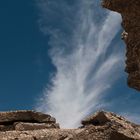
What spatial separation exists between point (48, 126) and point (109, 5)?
9.82m

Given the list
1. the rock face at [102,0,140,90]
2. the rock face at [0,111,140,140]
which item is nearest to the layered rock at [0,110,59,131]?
the rock face at [0,111,140,140]

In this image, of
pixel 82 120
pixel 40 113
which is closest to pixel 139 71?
pixel 82 120

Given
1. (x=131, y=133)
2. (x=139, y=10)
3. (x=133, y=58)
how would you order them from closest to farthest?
(x=139, y=10) < (x=133, y=58) < (x=131, y=133)

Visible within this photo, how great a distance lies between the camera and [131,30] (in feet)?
42.7

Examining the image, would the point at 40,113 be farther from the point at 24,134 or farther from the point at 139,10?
the point at 139,10

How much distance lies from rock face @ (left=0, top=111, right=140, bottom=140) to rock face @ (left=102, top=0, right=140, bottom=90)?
1848mm

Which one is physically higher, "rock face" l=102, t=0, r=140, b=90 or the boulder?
the boulder

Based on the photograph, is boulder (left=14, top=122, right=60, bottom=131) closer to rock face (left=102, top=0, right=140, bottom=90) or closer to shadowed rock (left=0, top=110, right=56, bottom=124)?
shadowed rock (left=0, top=110, right=56, bottom=124)

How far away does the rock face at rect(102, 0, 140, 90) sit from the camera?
41.5 ft

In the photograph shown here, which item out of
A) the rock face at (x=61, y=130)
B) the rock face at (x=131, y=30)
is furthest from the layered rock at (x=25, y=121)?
the rock face at (x=131, y=30)

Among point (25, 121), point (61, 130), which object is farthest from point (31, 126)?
point (61, 130)

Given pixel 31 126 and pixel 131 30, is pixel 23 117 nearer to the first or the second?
pixel 31 126

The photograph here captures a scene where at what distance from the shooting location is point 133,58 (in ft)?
43.8

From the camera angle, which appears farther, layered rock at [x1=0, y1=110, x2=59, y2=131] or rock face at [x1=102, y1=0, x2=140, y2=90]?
layered rock at [x1=0, y1=110, x2=59, y2=131]
